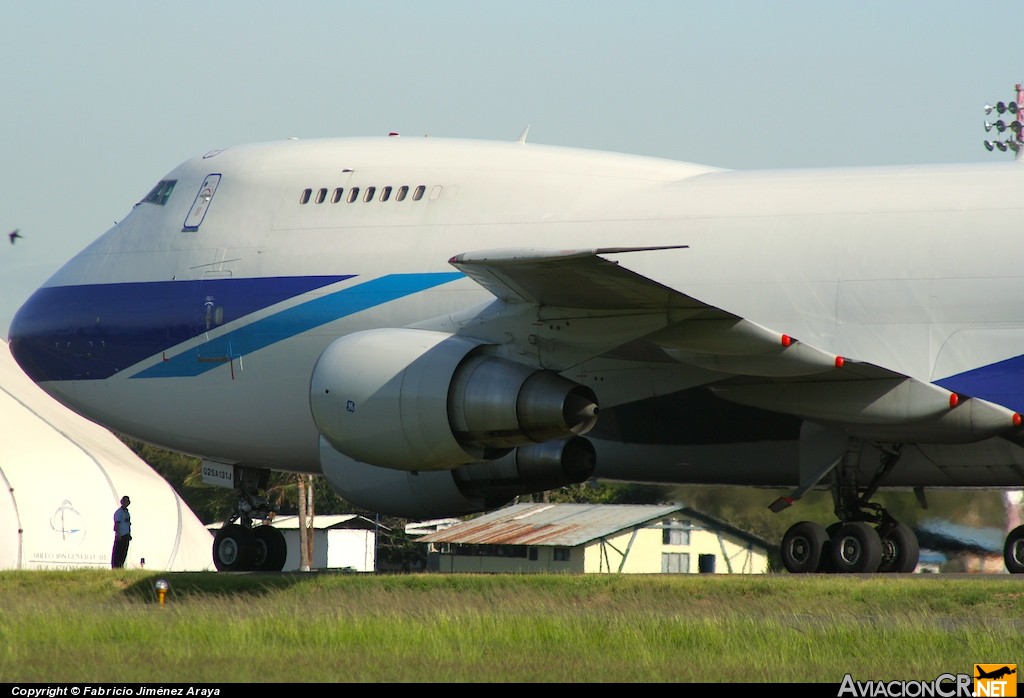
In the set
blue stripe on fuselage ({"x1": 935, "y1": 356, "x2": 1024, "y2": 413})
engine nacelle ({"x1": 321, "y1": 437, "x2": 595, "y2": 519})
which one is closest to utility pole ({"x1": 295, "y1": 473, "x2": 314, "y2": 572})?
engine nacelle ({"x1": 321, "y1": 437, "x2": 595, "y2": 519})

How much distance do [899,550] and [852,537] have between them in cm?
87

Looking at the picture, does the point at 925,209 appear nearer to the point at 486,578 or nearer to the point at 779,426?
the point at 779,426

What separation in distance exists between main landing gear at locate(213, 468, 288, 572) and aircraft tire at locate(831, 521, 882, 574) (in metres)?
7.01

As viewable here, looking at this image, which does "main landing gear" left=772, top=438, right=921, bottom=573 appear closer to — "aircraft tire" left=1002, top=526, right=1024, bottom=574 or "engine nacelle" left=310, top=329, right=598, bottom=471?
"aircraft tire" left=1002, top=526, right=1024, bottom=574

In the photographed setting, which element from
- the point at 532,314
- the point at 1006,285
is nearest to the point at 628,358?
the point at 532,314

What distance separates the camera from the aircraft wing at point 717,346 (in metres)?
14.5

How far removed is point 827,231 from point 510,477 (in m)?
4.53

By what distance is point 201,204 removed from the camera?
790 inches

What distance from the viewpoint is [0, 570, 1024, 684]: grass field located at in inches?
381

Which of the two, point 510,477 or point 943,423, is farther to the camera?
point 510,477

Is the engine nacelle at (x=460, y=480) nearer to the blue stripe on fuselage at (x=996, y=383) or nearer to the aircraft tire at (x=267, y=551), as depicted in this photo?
the aircraft tire at (x=267, y=551)

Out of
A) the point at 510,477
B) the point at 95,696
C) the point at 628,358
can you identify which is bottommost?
the point at 95,696

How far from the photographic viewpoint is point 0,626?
11945mm

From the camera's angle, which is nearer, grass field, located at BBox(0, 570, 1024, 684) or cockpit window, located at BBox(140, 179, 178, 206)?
grass field, located at BBox(0, 570, 1024, 684)
